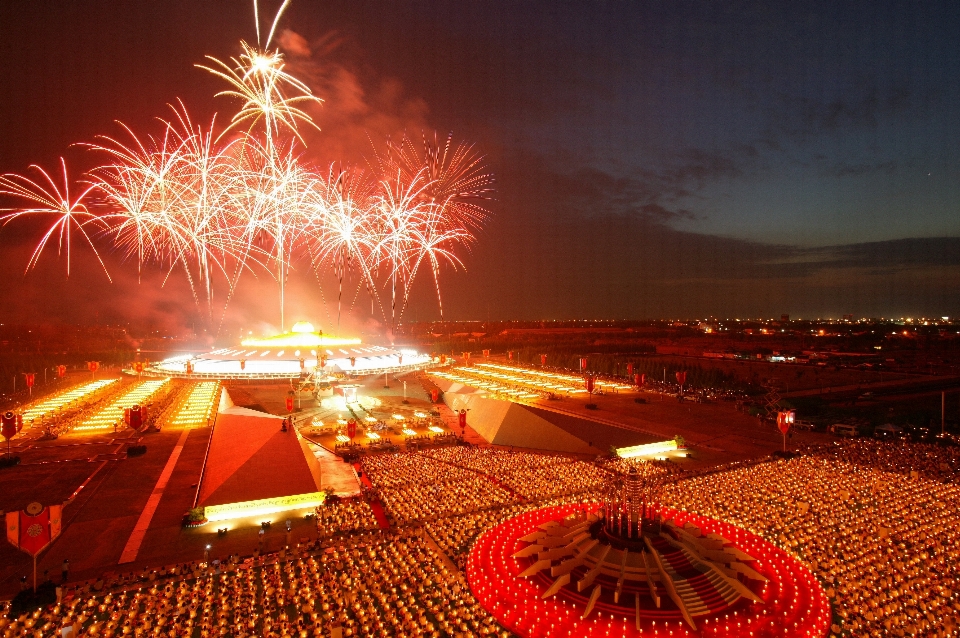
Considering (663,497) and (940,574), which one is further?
(663,497)

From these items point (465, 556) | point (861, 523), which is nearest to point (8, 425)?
point (465, 556)

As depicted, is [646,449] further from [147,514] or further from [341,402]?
[147,514]

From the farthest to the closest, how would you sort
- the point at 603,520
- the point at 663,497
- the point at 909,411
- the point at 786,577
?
the point at 909,411, the point at 663,497, the point at 603,520, the point at 786,577

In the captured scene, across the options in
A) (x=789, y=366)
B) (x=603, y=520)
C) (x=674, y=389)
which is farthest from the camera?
(x=789, y=366)

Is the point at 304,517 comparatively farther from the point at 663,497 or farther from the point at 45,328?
the point at 45,328

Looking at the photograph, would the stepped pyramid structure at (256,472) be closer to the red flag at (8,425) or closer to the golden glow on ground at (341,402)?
the red flag at (8,425)

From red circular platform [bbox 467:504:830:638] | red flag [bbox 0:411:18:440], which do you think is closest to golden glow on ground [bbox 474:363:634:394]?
red circular platform [bbox 467:504:830:638]

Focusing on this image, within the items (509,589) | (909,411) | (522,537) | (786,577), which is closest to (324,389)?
(522,537)

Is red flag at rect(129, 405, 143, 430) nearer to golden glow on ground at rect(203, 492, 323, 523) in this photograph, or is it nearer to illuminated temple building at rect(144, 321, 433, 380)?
illuminated temple building at rect(144, 321, 433, 380)
